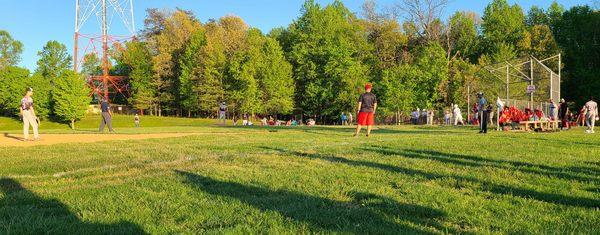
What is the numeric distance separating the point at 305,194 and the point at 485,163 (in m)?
3.96

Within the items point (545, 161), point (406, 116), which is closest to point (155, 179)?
point (545, 161)

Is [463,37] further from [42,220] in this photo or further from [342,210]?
[42,220]

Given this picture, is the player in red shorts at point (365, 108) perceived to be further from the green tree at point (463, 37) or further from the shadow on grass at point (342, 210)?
the green tree at point (463, 37)

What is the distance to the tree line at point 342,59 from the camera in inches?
2082

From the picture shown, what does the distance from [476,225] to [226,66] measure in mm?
55365

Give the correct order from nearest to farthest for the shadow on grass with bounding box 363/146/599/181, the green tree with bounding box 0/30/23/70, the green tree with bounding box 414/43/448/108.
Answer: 1. the shadow on grass with bounding box 363/146/599/181
2. the green tree with bounding box 414/43/448/108
3. the green tree with bounding box 0/30/23/70

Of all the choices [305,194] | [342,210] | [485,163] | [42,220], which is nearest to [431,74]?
[485,163]

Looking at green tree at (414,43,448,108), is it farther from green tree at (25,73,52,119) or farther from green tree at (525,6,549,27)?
green tree at (25,73,52,119)

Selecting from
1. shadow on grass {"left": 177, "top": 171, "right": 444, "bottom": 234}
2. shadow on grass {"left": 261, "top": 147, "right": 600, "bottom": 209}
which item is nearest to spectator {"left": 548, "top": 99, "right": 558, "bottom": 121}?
shadow on grass {"left": 261, "top": 147, "right": 600, "bottom": 209}

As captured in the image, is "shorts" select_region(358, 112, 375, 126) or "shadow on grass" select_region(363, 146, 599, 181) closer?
"shadow on grass" select_region(363, 146, 599, 181)

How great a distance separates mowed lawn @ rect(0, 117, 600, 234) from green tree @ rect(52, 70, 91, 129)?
4978cm

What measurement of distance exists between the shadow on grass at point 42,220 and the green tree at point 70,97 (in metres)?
52.5

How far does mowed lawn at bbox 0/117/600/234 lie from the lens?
389cm

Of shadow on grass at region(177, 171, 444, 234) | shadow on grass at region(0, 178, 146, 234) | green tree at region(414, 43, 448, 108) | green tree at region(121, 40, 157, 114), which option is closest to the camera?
shadow on grass at region(0, 178, 146, 234)
